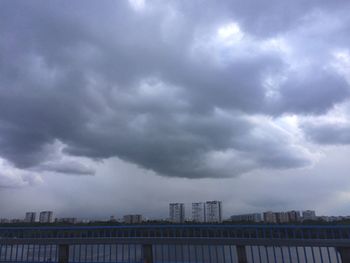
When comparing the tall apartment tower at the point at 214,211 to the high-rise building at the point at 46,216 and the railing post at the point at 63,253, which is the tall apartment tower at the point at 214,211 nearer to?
the high-rise building at the point at 46,216

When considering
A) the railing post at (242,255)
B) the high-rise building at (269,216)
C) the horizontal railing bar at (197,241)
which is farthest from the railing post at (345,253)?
the high-rise building at (269,216)

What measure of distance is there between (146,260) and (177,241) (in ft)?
9.39

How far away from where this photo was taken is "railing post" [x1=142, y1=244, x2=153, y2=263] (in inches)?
836

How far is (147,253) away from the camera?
70.1 ft

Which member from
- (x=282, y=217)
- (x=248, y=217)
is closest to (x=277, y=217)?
(x=282, y=217)

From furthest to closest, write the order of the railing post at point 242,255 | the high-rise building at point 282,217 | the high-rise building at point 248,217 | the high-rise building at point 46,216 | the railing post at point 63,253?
the high-rise building at point 46,216
the high-rise building at point 248,217
the high-rise building at point 282,217
the railing post at point 63,253
the railing post at point 242,255

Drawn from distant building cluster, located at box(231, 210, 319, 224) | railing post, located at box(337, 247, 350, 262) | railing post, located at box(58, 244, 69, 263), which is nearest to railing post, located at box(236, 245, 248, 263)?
railing post, located at box(337, 247, 350, 262)

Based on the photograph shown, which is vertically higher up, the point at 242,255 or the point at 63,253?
the point at 63,253

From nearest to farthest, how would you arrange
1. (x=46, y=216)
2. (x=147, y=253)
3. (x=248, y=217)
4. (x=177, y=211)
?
(x=147, y=253) → (x=248, y=217) → (x=177, y=211) → (x=46, y=216)

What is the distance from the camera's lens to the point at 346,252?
18.3m

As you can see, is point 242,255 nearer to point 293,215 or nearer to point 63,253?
point 63,253

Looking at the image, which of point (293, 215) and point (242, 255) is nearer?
point (242, 255)

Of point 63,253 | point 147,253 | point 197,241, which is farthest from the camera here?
point 63,253

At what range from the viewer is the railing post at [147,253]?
21.2 m
